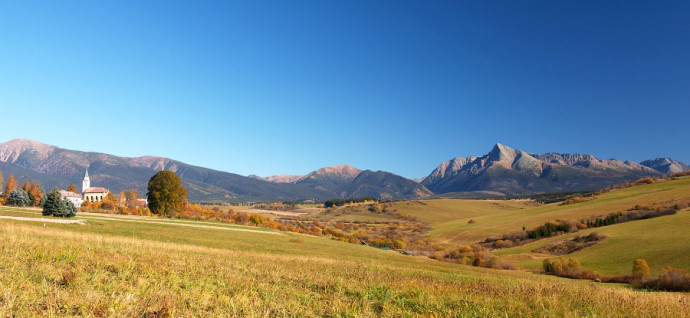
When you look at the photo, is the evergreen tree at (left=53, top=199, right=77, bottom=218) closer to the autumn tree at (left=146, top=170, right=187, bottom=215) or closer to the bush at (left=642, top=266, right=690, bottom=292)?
the autumn tree at (left=146, top=170, right=187, bottom=215)

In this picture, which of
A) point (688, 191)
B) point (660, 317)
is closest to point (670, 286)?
point (660, 317)

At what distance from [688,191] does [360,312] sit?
114m

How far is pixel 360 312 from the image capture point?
7.97 m

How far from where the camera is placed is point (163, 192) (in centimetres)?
7688

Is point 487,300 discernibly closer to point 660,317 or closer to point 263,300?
point 660,317

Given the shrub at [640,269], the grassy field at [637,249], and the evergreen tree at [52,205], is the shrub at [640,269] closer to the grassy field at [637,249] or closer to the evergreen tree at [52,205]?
the grassy field at [637,249]

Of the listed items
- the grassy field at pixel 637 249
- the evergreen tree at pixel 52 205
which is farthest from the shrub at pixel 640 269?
the evergreen tree at pixel 52 205

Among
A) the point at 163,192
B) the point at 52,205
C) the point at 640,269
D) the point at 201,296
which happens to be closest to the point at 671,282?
the point at 640,269

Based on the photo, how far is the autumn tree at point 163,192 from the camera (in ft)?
251

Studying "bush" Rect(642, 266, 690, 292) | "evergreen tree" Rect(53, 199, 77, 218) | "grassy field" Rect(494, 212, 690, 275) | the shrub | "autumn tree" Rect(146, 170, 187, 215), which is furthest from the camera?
"autumn tree" Rect(146, 170, 187, 215)

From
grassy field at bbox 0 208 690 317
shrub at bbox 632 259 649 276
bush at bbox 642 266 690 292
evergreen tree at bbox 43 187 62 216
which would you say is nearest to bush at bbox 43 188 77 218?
evergreen tree at bbox 43 187 62 216

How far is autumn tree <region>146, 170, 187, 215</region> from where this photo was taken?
7644 centimetres

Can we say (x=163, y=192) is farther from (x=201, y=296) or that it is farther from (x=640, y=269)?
(x=640, y=269)

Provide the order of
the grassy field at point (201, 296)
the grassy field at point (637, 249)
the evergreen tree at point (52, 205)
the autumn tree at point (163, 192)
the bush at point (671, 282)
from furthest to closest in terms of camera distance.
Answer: the autumn tree at point (163, 192) → the evergreen tree at point (52, 205) → the grassy field at point (637, 249) → the bush at point (671, 282) → the grassy field at point (201, 296)
